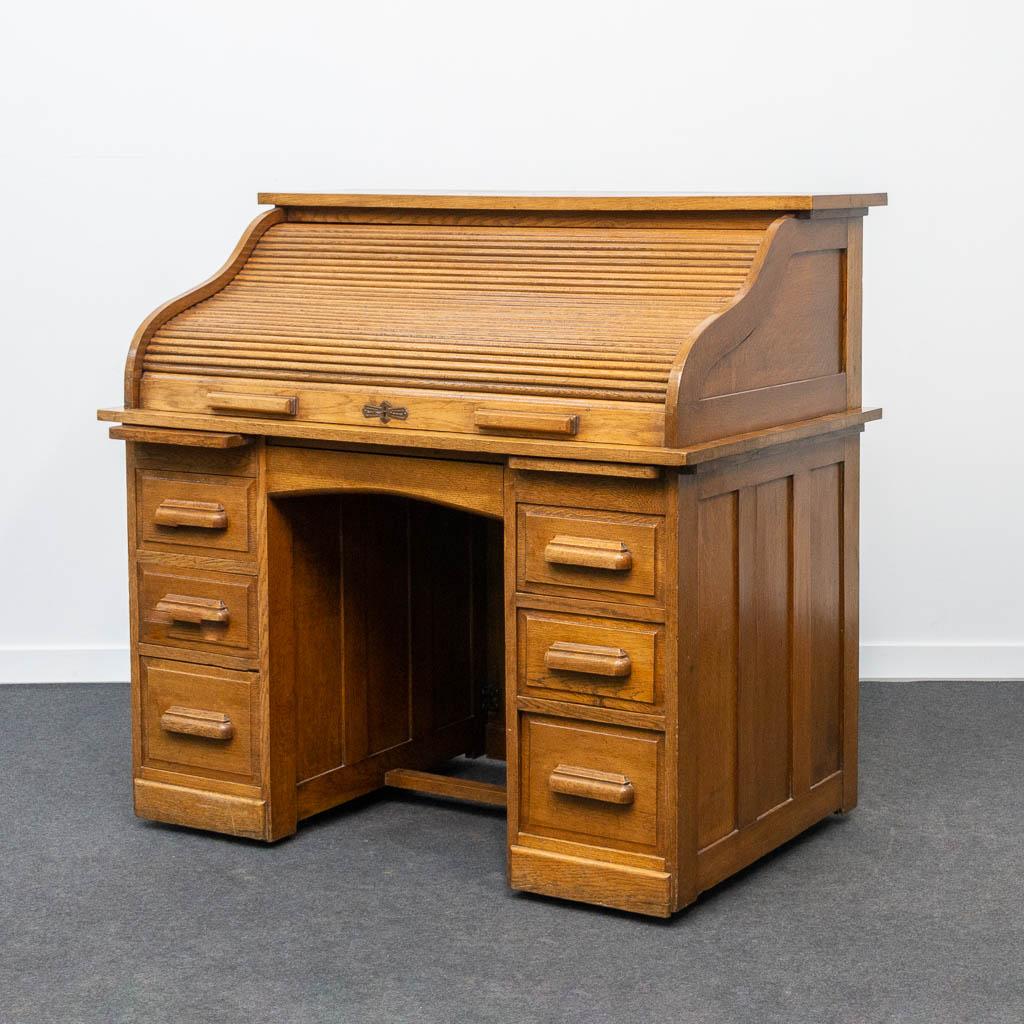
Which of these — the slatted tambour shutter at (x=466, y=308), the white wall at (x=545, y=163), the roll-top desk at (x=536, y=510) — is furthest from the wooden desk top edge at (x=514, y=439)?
the white wall at (x=545, y=163)

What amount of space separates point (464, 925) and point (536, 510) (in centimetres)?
87

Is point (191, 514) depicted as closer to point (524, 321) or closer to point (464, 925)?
point (524, 321)

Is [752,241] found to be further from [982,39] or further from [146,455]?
[982,39]

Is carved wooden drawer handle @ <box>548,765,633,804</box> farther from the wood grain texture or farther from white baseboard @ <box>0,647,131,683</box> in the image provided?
white baseboard @ <box>0,647,131,683</box>

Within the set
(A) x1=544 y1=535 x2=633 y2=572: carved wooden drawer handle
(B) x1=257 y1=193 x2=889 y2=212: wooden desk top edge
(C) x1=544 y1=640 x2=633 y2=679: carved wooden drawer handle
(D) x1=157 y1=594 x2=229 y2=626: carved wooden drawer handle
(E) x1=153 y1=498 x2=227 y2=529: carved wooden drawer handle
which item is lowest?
(C) x1=544 y1=640 x2=633 y2=679: carved wooden drawer handle

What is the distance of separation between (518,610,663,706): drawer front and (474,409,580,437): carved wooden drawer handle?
0.39 metres

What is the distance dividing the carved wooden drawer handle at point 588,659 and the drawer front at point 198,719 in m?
0.84

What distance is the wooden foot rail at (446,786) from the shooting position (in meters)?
4.21

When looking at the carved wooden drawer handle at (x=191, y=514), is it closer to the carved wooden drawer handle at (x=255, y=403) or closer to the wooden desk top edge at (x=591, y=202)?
the carved wooden drawer handle at (x=255, y=403)

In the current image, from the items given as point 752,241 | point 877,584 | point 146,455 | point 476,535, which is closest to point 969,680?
point 877,584

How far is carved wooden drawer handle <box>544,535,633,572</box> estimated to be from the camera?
11.4 feet

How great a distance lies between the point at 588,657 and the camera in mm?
3547

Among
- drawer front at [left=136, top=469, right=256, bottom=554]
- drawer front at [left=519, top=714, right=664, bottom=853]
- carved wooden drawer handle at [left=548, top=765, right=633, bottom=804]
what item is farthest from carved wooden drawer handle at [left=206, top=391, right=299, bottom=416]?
carved wooden drawer handle at [left=548, top=765, right=633, bottom=804]

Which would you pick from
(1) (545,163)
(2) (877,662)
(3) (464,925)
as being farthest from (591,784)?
(1) (545,163)
